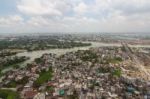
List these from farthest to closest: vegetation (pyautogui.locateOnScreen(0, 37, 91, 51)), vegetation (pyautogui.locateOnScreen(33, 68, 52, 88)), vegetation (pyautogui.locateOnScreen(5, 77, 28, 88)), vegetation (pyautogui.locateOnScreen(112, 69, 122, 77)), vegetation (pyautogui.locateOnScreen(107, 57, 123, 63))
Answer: vegetation (pyautogui.locateOnScreen(0, 37, 91, 51))
vegetation (pyautogui.locateOnScreen(107, 57, 123, 63))
vegetation (pyautogui.locateOnScreen(112, 69, 122, 77))
vegetation (pyautogui.locateOnScreen(33, 68, 52, 88))
vegetation (pyautogui.locateOnScreen(5, 77, 28, 88))

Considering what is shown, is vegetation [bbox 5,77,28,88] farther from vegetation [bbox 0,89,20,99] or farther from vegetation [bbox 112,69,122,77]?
vegetation [bbox 112,69,122,77]

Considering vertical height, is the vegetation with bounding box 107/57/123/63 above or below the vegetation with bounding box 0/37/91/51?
above

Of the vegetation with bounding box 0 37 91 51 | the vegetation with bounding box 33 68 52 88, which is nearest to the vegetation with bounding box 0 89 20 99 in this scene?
the vegetation with bounding box 33 68 52 88

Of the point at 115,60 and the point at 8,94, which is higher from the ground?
the point at 115,60

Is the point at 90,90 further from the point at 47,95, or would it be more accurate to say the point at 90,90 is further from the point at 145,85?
the point at 145,85

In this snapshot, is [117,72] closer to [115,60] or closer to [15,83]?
[115,60]

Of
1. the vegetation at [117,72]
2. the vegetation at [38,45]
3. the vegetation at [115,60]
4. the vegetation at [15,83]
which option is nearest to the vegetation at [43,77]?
the vegetation at [15,83]

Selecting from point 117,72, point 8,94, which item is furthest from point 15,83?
point 117,72

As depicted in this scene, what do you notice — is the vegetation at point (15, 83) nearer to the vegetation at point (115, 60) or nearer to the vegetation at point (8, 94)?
the vegetation at point (8, 94)
